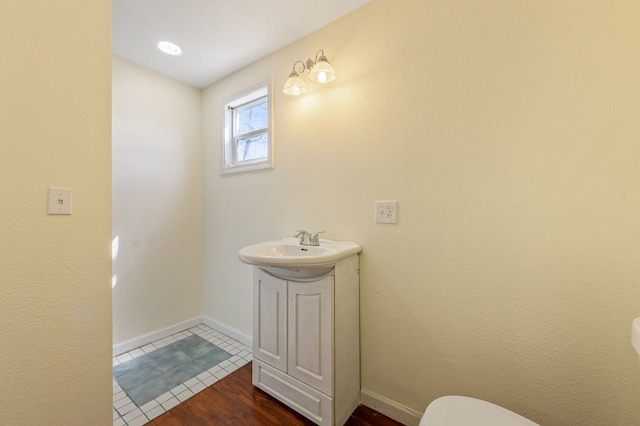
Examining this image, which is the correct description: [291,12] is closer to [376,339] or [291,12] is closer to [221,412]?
[376,339]

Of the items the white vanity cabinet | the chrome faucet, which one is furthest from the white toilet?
the chrome faucet

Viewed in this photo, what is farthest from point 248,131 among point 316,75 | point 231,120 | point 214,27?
point 316,75

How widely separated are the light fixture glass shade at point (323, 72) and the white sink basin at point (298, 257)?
999 mm

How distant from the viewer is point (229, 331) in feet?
7.66

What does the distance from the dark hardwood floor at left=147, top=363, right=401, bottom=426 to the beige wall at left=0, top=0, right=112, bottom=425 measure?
428 millimetres

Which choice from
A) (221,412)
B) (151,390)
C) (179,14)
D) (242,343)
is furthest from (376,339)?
(179,14)

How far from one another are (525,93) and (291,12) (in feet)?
4.45

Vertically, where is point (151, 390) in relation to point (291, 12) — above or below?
below

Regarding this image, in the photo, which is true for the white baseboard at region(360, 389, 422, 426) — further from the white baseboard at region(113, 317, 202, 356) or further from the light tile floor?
the white baseboard at region(113, 317, 202, 356)

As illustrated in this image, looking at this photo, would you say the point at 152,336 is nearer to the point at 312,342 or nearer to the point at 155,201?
the point at 155,201

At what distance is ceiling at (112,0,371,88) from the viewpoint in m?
1.52

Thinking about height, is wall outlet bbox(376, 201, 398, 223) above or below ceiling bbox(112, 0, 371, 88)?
below

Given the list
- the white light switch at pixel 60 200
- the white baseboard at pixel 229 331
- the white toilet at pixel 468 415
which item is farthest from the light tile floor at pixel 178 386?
the white toilet at pixel 468 415

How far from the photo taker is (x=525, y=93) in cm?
110
